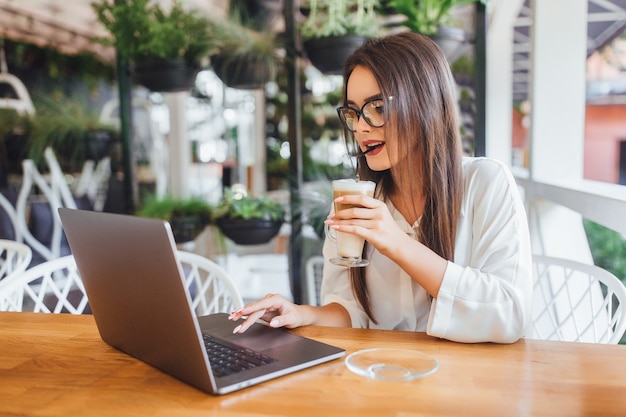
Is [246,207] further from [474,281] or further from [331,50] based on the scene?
[474,281]

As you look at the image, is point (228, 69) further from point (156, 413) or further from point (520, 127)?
point (520, 127)

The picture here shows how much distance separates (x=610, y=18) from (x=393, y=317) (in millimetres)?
3178

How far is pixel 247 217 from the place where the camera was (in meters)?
2.83

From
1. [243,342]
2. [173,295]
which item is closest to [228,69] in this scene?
[243,342]

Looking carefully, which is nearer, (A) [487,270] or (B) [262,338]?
(B) [262,338]

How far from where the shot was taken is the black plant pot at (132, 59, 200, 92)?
2.88 meters

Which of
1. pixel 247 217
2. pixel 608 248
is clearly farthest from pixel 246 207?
pixel 608 248

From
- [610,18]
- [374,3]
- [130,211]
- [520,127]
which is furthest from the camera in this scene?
[520,127]

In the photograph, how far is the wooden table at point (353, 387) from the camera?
86 cm

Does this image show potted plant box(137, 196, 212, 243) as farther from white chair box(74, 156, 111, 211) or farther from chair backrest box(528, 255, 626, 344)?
white chair box(74, 156, 111, 211)

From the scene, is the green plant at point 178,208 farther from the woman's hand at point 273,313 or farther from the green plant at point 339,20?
the woman's hand at point 273,313

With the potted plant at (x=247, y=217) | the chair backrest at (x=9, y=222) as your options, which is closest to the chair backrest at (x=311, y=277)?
the potted plant at (x=247, y=217)

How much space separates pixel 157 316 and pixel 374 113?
73cm

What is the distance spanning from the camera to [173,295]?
878 millimetres
